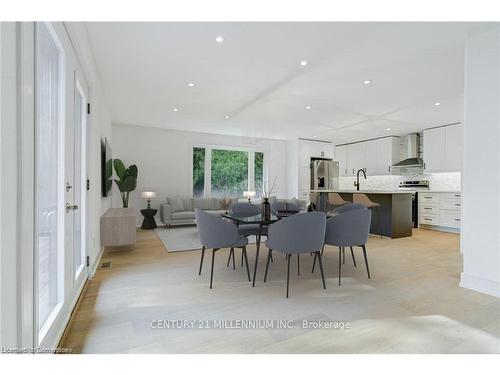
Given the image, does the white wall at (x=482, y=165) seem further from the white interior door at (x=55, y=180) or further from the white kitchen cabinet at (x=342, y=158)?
the white kitchen cabinet at (x=342, y=158)

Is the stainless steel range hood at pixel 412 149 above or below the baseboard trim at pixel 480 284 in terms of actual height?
→ above

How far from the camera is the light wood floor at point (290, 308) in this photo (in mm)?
1602

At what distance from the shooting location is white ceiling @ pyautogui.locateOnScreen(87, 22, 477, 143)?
2.55 metres

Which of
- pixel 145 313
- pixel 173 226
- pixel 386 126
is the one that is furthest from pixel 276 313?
pixel 386 126

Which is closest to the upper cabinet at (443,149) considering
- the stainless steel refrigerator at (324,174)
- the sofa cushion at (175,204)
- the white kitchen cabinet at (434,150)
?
the white kitchen cabinet at (434,150)

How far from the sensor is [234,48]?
283 centimetres

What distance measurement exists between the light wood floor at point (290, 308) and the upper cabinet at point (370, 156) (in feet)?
14.6

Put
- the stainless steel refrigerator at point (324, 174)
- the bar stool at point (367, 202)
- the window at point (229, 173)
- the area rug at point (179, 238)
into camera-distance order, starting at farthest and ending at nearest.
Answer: the stainless steel refrigerator at point (324, 174) < the window at point (229, 173) < the bar stool at point (367, 202) < the area rug at point (179, 238)

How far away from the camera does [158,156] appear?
6.89 meters

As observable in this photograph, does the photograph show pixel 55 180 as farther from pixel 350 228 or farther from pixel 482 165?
pixel 482 165

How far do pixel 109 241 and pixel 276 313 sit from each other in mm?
2640

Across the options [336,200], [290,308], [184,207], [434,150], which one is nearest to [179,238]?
[184,207]
